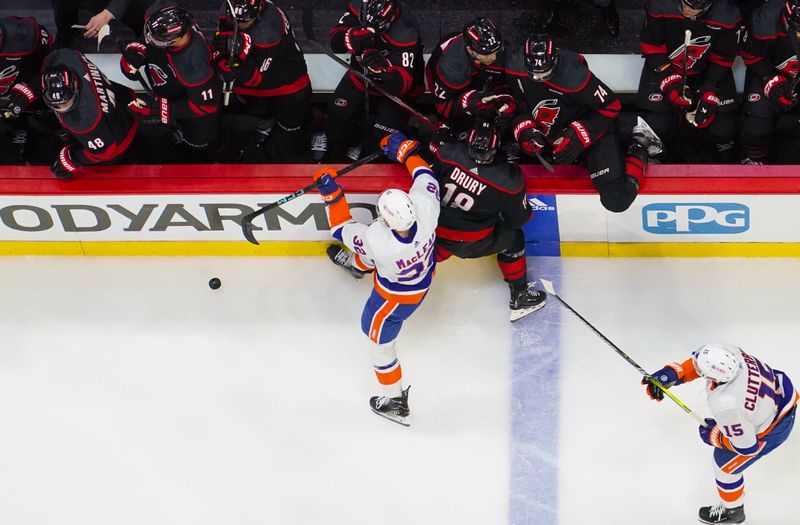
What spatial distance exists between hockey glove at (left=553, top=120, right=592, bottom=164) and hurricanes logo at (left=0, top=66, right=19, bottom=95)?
2396mm

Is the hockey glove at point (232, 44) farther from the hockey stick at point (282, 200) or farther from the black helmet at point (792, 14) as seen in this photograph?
the black helmet at point (792, 14)

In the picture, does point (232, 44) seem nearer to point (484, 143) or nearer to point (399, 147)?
point (399, 147)

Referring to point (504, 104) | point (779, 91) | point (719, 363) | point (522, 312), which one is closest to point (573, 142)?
point (504, 104)

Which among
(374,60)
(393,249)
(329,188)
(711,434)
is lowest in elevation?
(711,434)

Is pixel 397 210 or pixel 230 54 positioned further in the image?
pixel 230 54

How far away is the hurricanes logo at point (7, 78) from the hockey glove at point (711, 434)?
3.27 metres

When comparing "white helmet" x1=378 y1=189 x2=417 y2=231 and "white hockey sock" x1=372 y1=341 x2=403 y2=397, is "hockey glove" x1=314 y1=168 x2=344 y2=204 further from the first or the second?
"white hockey sock" x1=372 y1=341 x2=403 y2=397

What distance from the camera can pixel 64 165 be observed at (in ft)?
17.1

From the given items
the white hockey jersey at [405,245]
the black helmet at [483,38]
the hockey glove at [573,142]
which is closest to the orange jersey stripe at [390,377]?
the white hockey jersey at [405,245]

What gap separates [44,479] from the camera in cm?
512

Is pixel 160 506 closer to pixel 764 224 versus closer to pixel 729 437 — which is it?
pixel 729 437

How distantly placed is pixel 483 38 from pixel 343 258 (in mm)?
1224

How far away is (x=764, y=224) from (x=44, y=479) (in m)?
3.24

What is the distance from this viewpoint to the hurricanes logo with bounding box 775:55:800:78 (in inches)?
199
